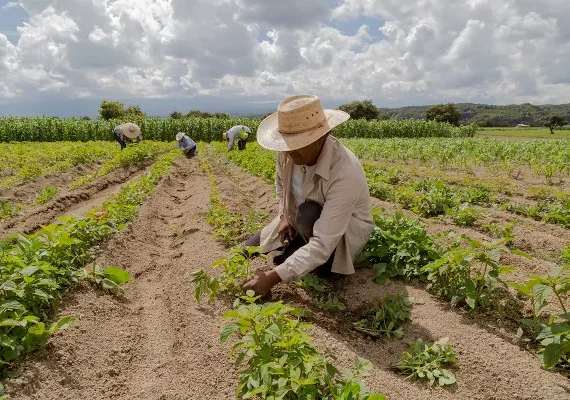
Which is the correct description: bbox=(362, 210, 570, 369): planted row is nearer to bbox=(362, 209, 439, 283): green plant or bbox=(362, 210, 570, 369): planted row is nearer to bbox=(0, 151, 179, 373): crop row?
bbox=(362, 209, 439, 283): green plant

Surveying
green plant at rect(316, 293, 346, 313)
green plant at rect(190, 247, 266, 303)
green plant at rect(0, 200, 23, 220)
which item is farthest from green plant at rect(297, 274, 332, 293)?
green plant at rect(0, 200, 23, 220)

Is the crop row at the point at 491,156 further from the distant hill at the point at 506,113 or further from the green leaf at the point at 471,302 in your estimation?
the distant hill at the point at 506,113

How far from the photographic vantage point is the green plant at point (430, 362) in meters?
2.46

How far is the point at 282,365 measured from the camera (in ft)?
6.51

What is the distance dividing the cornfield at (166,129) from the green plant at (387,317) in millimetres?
27504

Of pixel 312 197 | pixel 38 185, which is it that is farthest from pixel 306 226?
pixel 38 185

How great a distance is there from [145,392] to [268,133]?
6.51 feet

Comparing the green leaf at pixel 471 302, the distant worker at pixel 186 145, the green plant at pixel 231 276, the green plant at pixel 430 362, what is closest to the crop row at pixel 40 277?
the green plant at pixel 231 276

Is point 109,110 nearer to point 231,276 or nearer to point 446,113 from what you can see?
point 446,113

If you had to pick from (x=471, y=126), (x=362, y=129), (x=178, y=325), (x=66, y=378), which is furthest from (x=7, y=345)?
(x=471, y=126)

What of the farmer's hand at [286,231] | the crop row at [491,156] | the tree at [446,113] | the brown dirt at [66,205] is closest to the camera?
the farmer's hand at [286,231]

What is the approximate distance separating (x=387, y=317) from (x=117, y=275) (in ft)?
7.08

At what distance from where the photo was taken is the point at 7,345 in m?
2.27

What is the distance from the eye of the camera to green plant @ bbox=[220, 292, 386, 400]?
1.88 metres
